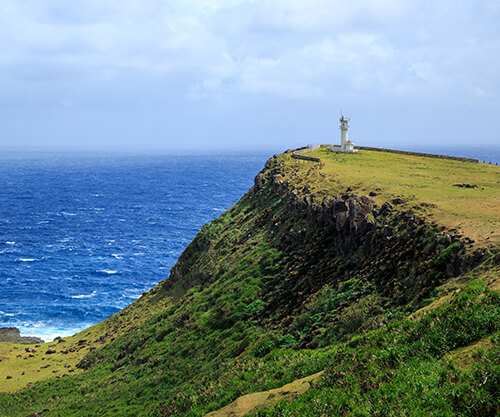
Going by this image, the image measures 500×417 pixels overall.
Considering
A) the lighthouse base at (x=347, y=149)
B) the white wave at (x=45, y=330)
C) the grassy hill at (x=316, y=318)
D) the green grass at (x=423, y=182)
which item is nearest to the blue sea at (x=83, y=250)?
the white wave at (x=45, y=330)

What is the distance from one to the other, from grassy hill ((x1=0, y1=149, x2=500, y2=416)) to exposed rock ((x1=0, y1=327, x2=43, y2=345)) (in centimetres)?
213

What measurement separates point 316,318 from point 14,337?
52.8m

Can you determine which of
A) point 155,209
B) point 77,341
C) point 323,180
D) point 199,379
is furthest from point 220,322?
point 155,209

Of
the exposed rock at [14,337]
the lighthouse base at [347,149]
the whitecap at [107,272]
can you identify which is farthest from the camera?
the whitecap at [107,272]

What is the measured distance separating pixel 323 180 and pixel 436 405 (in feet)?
125

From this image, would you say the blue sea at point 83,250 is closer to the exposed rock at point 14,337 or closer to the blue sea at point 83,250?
the blue sea at point 83,250

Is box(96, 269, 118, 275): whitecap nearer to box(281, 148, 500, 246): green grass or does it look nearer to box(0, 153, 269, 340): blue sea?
box(0, 153, 269, 340): blue sea

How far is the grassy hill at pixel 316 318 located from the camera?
14.5 metres

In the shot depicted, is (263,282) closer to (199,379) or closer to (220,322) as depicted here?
(220,322)

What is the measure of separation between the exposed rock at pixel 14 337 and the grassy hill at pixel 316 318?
2132 millimetres

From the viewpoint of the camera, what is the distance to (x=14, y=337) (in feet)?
196

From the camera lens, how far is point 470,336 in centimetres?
1443

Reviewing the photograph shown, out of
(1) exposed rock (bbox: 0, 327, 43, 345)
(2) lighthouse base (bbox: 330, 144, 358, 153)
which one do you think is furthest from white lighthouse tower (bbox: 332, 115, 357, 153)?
(1) exposed rock (bbox: 0, 327, 43, 345)

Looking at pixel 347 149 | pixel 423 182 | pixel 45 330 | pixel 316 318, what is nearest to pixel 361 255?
pixel 316 318
